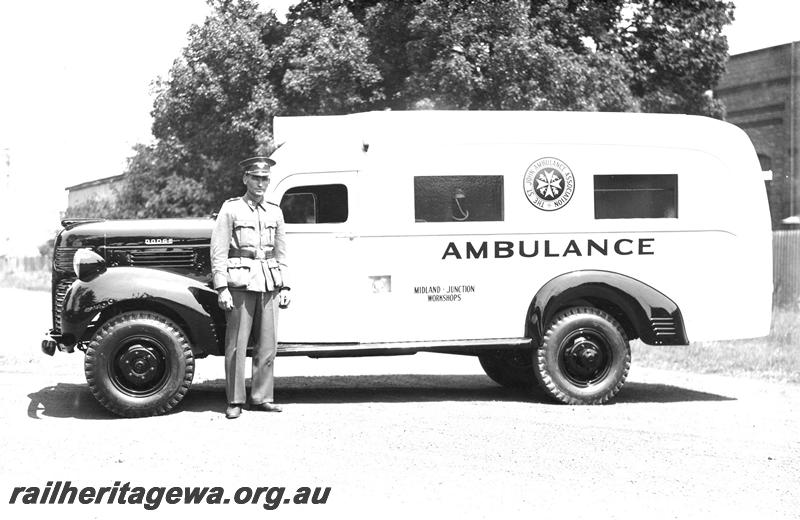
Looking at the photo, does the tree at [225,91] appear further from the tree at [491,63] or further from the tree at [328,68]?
the tree at [491,63]

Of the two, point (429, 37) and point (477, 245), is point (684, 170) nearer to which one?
point (477, 245)

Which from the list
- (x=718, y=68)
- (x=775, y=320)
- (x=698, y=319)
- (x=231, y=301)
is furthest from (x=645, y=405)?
(x=718, y=68)

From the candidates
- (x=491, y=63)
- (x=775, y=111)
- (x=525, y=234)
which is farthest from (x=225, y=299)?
(x=775, y=111)

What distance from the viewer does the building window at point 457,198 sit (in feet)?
28.7

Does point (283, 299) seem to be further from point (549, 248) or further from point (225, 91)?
point (225, 91)

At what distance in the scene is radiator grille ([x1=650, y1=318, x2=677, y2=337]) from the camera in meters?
8.97

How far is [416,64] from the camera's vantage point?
21641 mm

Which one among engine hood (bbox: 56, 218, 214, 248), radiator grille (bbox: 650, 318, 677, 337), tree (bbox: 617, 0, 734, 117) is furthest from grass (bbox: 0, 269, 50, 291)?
radiator grille (bbox: 650, 318, 677, 337)

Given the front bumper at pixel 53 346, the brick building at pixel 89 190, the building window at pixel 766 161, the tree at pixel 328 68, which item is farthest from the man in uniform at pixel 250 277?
the brick building at pixel 89 190

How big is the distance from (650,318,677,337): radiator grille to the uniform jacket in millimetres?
3232

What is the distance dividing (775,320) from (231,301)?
13195 mm

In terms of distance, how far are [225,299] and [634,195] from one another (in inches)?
145

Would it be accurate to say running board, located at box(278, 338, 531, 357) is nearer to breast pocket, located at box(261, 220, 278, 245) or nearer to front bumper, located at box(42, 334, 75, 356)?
breast pocket, located at box(261, 220, 278, 245)

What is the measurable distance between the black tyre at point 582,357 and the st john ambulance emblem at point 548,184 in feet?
3.16
